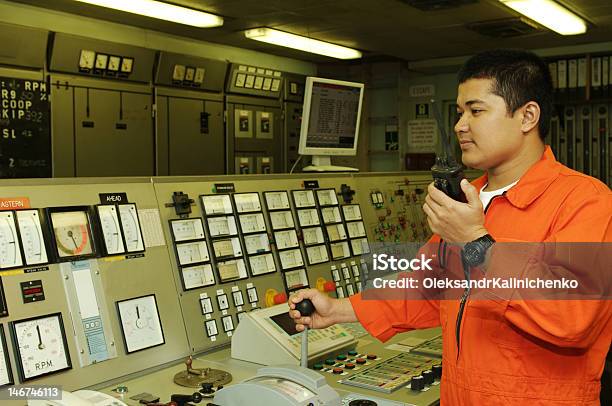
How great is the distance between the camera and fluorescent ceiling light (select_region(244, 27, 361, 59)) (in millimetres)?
5770

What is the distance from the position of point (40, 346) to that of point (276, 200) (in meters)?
1.09

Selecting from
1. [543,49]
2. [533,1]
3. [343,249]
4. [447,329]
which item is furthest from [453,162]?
[543,49]

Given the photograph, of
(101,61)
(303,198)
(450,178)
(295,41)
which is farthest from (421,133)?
(450,178)

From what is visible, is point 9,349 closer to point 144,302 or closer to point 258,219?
point 144,302

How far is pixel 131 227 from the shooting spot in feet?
6.41

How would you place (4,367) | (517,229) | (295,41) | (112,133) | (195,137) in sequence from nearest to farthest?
(517,229) < (4,367) < (112,133) < (195,137) < (295,41)

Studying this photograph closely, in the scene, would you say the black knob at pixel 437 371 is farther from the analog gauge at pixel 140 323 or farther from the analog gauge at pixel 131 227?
the analog gauge at pixel 131 227

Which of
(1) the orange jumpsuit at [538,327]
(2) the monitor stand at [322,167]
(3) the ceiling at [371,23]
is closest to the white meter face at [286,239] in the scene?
(2) the monitor stand at [322,167]

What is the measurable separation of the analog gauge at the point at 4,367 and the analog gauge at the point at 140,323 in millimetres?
334

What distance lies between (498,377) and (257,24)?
4726 millimetres

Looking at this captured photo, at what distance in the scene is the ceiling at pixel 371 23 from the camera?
4.87m

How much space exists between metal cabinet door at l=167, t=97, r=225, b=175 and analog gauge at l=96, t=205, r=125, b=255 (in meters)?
3.78

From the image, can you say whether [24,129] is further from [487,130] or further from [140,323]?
[487,130]

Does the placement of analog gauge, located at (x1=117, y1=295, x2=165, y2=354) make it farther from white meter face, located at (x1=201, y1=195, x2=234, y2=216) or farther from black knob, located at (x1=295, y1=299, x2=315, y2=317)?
black knob, located at (x1=295, y1=299, x2=315, y2=317)
